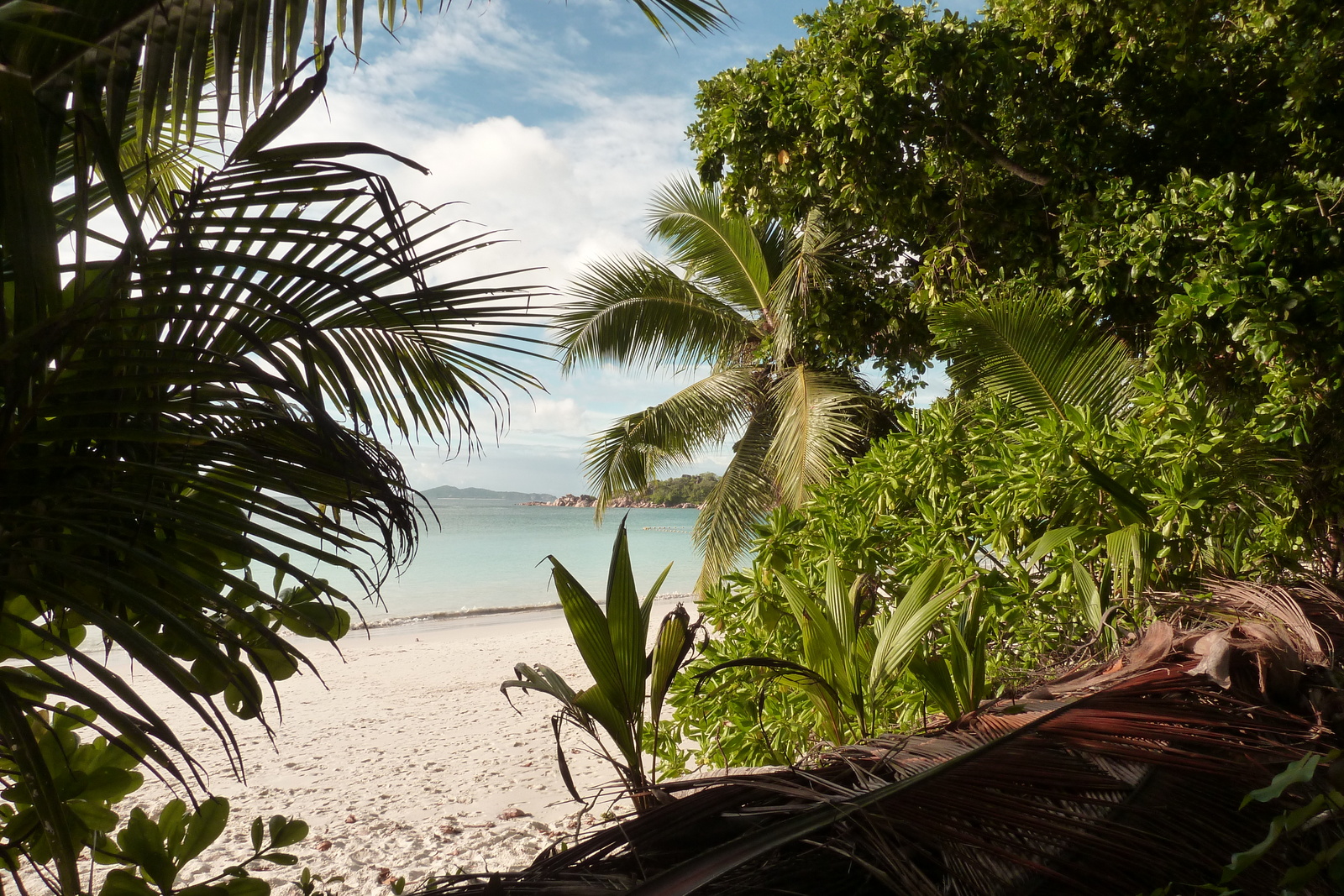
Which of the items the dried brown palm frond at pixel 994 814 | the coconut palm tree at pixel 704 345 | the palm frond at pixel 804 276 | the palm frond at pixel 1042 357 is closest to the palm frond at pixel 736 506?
the coconut palm tree at pixel 704 345

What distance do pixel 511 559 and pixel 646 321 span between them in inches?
1024

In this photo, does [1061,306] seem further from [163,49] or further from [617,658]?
[163,49]

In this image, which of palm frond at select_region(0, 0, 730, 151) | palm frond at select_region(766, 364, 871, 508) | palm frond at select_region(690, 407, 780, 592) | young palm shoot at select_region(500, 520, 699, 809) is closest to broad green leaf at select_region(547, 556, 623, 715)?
young palm shoot at select_region(500, 520, 699, 809)

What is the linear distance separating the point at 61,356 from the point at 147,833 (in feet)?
2.24

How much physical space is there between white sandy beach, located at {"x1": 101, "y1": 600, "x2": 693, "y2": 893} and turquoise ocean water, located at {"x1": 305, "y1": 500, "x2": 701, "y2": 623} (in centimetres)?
147

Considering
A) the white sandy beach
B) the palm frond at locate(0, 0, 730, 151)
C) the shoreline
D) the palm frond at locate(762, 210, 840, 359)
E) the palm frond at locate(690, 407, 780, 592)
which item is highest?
the palm frond at locate(762, 210, 840, 359)

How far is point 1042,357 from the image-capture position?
3840 millimetres

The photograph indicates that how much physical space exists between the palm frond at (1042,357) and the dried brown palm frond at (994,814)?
8.42 ft

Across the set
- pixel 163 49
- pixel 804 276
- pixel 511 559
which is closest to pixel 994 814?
pixel 163 49

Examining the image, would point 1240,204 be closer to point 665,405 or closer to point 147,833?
point 147,833

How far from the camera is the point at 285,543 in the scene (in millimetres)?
1242

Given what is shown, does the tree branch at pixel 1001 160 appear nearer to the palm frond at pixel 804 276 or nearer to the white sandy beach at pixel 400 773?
the palm frond at pixel 804 276

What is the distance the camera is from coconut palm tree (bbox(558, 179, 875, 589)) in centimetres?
1043

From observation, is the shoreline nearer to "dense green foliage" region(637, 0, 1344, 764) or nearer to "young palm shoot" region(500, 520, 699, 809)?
"dense green foliage" region(637, 0, 1344, 764)
